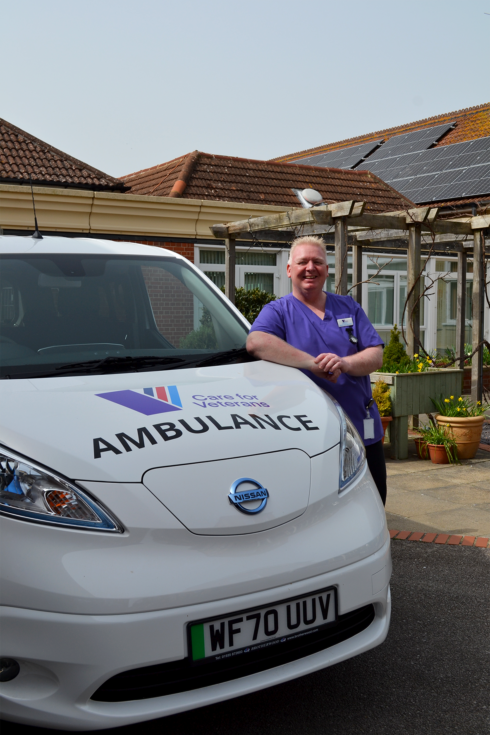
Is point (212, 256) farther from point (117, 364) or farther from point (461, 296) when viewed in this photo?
point (117, 364)

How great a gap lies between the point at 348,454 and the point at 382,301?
13.9 m

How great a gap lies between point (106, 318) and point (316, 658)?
6.29 feet

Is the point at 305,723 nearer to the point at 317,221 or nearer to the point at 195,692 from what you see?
the point at 195,692

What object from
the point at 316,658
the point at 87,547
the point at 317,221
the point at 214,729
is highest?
the point at 317,221

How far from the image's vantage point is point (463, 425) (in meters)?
7.22

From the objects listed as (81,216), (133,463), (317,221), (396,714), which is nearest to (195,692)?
(133,463)

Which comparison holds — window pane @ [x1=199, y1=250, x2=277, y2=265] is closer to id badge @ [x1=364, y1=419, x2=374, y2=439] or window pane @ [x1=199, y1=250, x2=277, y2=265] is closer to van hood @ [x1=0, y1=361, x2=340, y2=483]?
id badge @ [x1=364, y1=419, x2=374, y2=439]

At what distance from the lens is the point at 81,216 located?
11570 mm

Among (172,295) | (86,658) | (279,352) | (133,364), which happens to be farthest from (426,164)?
(86,658)

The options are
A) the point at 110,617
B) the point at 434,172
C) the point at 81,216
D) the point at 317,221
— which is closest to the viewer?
the point at 110,617

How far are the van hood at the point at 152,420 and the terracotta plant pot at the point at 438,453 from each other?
4.55 metres

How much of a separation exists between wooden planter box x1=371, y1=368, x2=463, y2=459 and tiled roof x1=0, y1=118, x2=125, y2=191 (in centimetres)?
1226

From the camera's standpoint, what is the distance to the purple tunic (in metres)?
3.71

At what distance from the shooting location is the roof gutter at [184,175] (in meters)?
13.7
